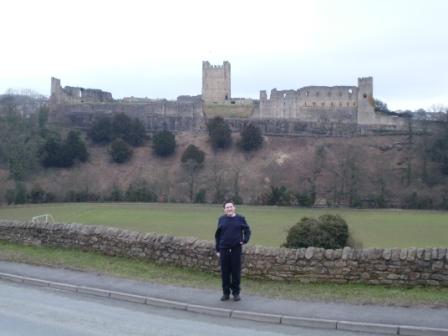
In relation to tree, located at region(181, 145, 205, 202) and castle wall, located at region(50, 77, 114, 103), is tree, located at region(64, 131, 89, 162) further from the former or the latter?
castle wall, located at region(50, 77, 114, 103)

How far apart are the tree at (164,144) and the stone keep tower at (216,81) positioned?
23.3 meters

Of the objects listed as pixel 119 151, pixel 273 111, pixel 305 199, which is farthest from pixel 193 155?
pixel 273 111

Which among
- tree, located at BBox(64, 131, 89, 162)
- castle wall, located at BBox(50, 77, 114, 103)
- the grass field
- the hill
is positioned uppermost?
castle wall, located at BBox(50, 77, 114, 103)

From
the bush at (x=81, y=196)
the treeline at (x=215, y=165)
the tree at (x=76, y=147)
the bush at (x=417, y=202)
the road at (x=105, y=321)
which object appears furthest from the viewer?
the tree at (x=76, y=147)

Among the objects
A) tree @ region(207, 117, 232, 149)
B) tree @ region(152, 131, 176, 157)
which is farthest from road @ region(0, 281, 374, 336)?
tree @ region(207, 117, 232, 149)

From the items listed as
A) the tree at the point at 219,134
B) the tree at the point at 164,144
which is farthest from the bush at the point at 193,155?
the tree at the point at 219,134

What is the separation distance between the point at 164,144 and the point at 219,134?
6643 mm

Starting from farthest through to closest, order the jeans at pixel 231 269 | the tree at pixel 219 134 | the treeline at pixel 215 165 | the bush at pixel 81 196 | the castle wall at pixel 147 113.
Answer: the castle wall at pixel 147 113 → the tree at pixel 219 134 → the bush at pixel 81 196 → the treeline at pixel 215 165 → the jeans at pixel 231 269

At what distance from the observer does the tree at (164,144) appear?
74188mm

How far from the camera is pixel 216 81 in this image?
9725 cm

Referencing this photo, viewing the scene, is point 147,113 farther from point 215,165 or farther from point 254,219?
point 254,219

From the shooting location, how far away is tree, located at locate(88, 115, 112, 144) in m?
77.8

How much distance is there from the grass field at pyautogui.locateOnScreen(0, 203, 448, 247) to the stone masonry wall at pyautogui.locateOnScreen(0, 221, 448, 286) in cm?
1467

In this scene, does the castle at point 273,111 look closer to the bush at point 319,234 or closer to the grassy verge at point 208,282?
the bush at point 319,234
